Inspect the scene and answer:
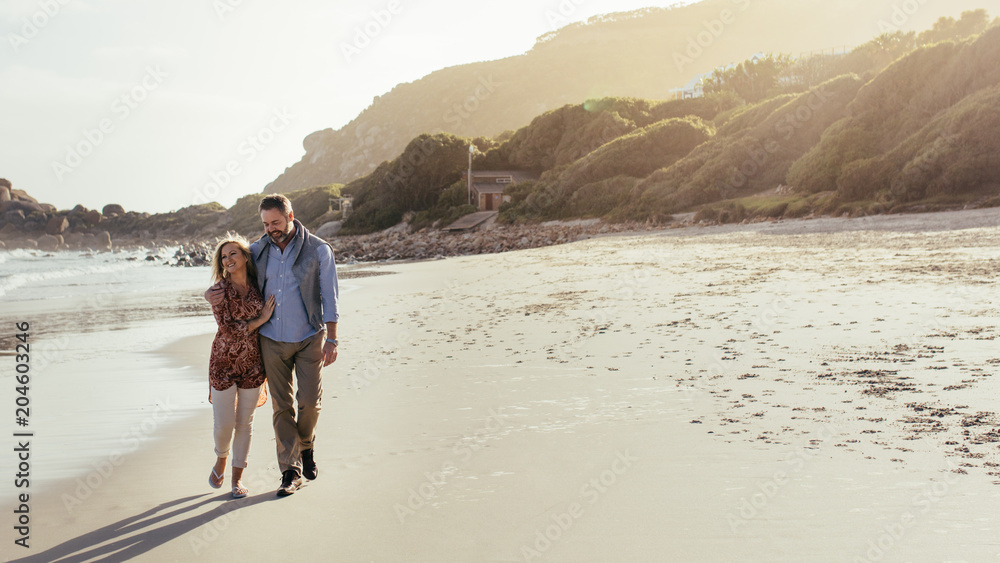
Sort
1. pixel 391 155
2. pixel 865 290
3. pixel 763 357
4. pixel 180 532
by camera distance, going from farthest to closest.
→ pixel 391 155, pixel 865 290, pixel 763 357, pixel 180 532

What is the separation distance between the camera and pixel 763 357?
21.4 feet

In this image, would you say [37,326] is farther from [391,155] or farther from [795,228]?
[391,155]

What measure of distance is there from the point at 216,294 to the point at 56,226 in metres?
105

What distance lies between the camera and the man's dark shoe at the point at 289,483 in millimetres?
3990

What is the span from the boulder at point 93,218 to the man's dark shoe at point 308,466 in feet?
385

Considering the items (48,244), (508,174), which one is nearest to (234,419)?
(508,174)

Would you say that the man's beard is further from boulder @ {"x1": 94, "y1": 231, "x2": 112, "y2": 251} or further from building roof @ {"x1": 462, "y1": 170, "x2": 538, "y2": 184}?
boulder @ {"x1": 94, "y1": 231, "x2": 112, "y2": 251}

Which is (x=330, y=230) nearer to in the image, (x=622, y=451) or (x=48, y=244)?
(x=48, y=244)

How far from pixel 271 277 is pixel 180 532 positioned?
148 centimetres

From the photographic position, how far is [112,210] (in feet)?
397

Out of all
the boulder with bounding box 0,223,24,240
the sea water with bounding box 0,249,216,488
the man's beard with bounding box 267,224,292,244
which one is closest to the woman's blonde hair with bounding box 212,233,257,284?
the man's beard with bounding box 267,224,292,244

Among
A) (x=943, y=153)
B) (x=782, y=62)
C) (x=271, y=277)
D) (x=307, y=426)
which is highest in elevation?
(x=782, y=62)

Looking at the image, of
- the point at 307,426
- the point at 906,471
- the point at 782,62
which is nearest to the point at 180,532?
the point at 307,426

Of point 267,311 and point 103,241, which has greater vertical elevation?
point 103,241
